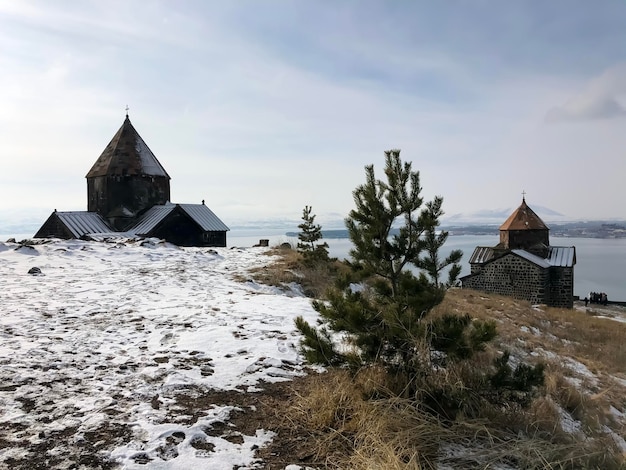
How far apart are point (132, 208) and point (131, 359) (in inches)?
831

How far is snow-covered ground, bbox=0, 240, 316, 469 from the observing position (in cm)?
315

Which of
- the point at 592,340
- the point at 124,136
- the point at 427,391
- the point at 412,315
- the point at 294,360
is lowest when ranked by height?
the point at 592,340

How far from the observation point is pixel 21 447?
9.87 ft

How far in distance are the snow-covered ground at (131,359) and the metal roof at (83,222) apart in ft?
40.3

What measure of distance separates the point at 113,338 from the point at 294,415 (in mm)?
3477

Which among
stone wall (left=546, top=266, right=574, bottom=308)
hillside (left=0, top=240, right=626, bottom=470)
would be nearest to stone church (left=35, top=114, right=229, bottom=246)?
hillside (left=0, top=240, right=626, bottom=470)

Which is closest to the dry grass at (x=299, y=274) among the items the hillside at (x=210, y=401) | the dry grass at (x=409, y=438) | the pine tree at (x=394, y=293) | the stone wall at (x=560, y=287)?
the hillside at (x=210, y=401)

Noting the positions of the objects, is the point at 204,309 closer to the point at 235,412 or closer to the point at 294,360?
the point at 294,360

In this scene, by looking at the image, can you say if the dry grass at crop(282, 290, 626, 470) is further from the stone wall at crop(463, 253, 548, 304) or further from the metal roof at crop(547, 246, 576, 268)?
the metal roof at crop(547, 246, 576, 268)

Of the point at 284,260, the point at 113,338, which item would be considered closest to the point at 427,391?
the point at 113,338

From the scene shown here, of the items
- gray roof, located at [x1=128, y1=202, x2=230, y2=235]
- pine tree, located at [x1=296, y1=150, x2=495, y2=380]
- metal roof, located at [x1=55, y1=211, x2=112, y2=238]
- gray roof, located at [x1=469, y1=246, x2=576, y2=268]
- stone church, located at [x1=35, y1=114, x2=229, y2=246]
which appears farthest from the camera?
gray roof, located at [x1=469, y1=246, x2=576, y2=268]

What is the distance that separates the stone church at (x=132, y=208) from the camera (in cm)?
2273

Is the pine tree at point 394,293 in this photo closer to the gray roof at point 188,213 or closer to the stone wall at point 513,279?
the gray roof at point 188,213

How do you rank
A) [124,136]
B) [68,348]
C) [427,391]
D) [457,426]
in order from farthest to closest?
1. [124,136]
2. [68,348]
3. [427,391]
4. [457,426]
